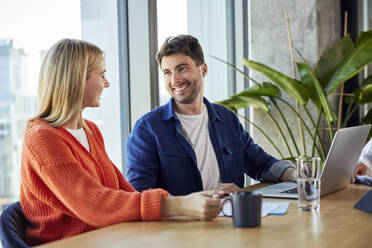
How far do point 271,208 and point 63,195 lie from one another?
0.65 meters

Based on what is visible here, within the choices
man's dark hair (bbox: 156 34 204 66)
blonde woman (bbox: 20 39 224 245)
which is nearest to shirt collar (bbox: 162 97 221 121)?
man's dark hair (bbox: 156 34 204 66)

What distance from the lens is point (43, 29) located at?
2.33m

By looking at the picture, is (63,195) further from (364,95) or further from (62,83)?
(364,95)

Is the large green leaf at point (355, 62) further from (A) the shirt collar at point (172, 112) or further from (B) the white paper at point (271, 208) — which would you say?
(B) the white paper at point (271, 208)

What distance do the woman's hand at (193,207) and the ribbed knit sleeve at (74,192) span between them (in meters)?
0.03

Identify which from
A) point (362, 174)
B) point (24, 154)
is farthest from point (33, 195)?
point (362, 174)

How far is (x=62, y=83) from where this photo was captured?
150 centimetres

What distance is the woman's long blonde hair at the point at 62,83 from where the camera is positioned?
1501mm

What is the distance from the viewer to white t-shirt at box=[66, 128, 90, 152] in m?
1.60

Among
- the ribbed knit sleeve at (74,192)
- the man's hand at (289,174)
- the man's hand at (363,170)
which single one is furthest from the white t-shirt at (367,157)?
the ribbed knit sleeve at (74,192)

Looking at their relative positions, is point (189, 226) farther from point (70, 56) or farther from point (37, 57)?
point (37, 57)

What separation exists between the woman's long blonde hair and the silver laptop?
0.77m

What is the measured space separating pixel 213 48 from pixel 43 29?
172 centimetres

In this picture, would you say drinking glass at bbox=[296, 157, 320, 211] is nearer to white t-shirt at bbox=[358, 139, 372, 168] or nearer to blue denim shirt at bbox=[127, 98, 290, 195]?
blue denim shirt at bbox=[127, 98, 290, 195]
